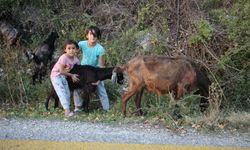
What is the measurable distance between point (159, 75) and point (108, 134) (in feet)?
7.25

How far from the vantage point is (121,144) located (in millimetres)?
6852

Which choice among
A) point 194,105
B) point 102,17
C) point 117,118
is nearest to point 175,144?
point 117,118

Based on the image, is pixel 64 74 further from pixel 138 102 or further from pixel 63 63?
pixel 138 102

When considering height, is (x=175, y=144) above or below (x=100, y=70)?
below

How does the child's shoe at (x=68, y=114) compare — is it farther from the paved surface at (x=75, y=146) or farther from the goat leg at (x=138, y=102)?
the paved surface at (x=75, y=146)

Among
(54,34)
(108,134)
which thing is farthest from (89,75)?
(54,34)

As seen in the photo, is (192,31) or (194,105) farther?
(192,31)

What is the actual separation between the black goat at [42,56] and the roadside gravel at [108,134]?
388cm

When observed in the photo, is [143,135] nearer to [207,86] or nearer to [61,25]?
[207,86]

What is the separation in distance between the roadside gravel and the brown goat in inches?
48.0

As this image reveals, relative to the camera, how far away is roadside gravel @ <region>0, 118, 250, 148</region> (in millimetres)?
7160

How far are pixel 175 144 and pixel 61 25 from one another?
779cm

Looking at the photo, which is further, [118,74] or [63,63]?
[118,74]

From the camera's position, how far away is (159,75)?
9.32 m
